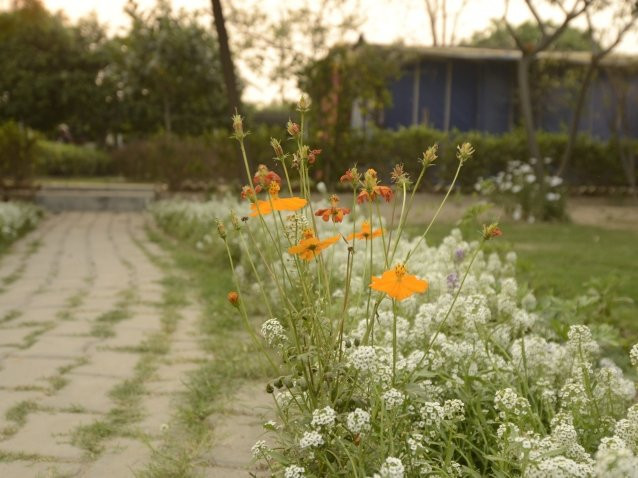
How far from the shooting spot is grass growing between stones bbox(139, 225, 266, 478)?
2.29 m

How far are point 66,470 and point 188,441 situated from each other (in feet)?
1.26

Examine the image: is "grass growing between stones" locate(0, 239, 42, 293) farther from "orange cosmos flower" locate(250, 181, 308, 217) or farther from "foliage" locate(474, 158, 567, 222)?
"foliage" locate(474, 158, 567, 222)

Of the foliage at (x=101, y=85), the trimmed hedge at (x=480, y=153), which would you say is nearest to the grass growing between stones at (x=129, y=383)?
the trimmed hedge at (x=480, y=153)

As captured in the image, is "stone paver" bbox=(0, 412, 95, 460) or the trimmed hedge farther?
the trimmed hedge

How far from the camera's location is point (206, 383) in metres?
3.04

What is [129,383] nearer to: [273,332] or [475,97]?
[273,332]

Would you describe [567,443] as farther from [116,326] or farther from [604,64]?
[604,64]

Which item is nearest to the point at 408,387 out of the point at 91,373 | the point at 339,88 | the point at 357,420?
the point at 357,420

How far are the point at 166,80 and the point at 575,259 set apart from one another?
56.1ft

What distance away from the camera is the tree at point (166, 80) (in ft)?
67.4

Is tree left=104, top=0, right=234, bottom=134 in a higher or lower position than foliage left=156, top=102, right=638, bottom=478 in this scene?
higher

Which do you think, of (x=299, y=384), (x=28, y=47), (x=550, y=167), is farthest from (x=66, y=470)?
(x=28, y=47)

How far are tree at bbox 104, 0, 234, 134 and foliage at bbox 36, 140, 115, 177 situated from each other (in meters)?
1.99

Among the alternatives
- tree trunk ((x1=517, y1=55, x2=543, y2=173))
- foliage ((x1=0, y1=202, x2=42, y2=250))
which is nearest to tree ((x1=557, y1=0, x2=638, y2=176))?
tree trunk ((x1=517, y1=55, x2=543, y2=173))
